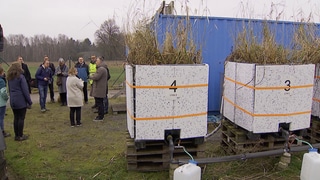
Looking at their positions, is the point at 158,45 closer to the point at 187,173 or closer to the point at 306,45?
the point at 187,173

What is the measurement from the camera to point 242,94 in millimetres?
4297

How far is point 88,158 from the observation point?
187 inches

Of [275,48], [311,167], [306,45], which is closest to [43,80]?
[275,48]

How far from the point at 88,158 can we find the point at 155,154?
59.2 inches

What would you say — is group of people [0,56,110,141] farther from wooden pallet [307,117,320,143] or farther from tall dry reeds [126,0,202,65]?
wooden pallet [307,117,320,143]

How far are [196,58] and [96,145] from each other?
2941mm

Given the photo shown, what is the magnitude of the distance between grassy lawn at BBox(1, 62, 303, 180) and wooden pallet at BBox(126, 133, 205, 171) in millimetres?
113

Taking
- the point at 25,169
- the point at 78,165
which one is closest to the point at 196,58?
the point at 78,165

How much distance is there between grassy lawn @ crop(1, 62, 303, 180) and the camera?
13.2 feet

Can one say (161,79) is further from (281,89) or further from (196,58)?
(281,89)

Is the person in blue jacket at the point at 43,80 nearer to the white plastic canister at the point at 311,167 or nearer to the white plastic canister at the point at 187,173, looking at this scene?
the white plastic canister at the point at 187,173

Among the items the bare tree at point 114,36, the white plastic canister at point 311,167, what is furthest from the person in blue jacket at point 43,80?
the white plastic canister at point 311,167

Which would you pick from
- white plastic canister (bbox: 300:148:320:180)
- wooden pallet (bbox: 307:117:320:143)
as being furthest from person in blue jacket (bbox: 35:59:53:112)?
white plastic canister (bbox: 300:148:320:180)

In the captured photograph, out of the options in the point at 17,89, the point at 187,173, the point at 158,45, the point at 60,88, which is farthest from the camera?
the point at 60,88
